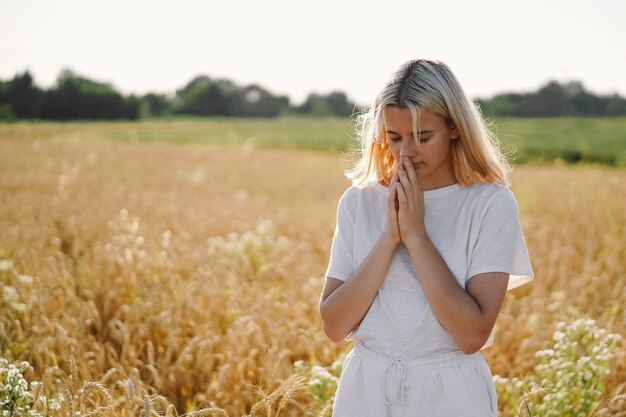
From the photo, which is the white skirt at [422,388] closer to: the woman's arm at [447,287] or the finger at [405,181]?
the woman's arm at [447,287]

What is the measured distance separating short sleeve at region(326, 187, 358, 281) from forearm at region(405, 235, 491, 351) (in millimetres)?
290

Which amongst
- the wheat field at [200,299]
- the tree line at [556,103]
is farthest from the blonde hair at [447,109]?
the tree line at [556,103]

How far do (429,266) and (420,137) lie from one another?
0.41 metres

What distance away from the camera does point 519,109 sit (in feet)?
252

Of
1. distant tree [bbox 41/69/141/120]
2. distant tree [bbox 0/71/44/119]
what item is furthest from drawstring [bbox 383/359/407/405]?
distant tree [bbox 41/69/141/120]

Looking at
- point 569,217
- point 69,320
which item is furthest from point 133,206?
point 569,217

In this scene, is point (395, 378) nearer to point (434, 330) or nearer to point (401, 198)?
point (434, 330)

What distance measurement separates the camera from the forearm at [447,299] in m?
1.78

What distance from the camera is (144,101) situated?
67500 millimetres

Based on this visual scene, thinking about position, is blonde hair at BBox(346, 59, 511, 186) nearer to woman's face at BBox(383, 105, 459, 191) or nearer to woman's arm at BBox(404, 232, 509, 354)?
woman's face at BBox(383, 105, 459, 191)

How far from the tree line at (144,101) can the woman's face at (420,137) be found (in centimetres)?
110

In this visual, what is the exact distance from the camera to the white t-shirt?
185cm

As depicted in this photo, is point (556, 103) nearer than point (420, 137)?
No

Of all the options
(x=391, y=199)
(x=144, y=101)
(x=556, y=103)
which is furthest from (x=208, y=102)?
(x=391, y=199)
